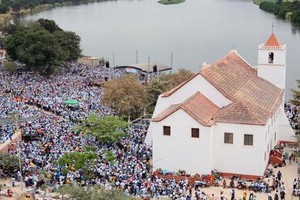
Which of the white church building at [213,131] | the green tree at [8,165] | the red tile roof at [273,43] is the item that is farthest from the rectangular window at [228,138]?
the green tree at [8,165]

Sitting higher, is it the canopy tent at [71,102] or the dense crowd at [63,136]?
the canopy tent at [71,102]

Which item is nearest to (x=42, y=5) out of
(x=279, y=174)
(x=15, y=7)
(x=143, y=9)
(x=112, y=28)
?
(x=15, y=7)

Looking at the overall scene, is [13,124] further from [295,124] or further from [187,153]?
[295,124]

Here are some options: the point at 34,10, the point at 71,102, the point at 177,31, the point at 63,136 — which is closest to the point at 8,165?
the point at 63,136

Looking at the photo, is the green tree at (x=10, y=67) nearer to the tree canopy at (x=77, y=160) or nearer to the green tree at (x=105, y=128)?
the green tree at (x=105, y=128)

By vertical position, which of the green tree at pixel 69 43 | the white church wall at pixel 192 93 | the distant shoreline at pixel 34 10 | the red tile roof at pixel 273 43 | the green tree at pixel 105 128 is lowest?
the green tree at pixel 105 128
